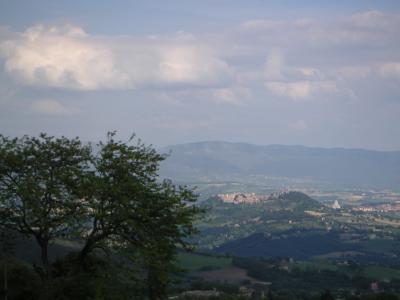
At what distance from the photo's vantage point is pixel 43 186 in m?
30.0

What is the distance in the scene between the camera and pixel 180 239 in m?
30.8

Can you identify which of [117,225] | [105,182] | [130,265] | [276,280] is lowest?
[276,280]

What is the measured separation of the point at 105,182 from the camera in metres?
30.0

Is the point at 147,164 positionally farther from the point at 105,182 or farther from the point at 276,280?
the point at 276,280

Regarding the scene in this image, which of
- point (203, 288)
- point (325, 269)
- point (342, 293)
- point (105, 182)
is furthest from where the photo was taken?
point (325, 269)

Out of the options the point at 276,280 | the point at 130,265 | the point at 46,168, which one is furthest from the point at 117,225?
the point at 276,280

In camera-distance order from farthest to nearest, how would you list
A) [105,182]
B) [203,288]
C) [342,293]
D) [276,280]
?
[276,280] < [342,293] < [203,288] < [105,182]

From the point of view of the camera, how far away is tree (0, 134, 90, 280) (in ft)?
97.0

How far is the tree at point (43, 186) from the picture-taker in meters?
29.6

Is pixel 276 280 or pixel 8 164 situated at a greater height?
pixel 8 164

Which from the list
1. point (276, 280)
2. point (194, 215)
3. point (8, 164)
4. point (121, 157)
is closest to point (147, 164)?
point (121, 157)

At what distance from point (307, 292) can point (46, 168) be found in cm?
10357

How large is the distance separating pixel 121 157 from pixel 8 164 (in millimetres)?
5170

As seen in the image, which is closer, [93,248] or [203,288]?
[93,248]
